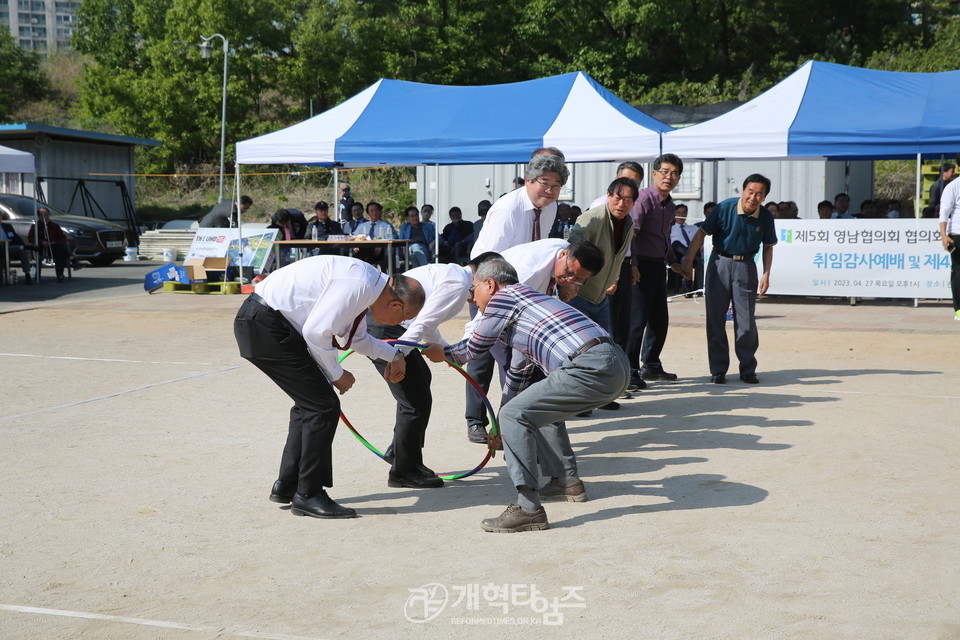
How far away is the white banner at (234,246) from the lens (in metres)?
18.0

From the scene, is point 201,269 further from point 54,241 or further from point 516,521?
point 516,521

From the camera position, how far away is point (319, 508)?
4867mm

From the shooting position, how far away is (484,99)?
55.8ft

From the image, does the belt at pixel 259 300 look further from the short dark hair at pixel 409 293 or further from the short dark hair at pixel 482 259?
the short dark hair at pixel 482 259

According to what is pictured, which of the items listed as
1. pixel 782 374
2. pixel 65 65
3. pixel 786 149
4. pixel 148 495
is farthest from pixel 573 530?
pixel 65 65

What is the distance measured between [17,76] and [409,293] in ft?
212

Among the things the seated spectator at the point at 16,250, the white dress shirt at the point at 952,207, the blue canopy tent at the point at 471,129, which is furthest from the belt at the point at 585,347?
the seated spectator at the point at 16,250

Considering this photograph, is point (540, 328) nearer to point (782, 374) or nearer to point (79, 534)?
point (79, 534)

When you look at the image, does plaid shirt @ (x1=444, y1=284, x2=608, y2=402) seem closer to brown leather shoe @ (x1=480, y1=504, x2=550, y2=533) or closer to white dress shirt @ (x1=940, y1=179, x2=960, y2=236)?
brown leather shoe @ (x1=480, y1=504, x2=550, y2=533)

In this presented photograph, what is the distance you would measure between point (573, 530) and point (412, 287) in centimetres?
137

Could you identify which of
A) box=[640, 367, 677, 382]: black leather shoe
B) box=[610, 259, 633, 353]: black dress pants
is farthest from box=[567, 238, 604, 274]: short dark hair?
box=[640, 367, 677, 382]: black leather shoe

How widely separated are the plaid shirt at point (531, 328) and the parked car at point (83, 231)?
21.3 m

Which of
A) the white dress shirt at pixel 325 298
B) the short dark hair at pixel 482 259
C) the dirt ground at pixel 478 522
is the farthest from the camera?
the short dark hair at pixel 482 259

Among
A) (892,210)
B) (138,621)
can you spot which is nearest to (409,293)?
(138,621)
